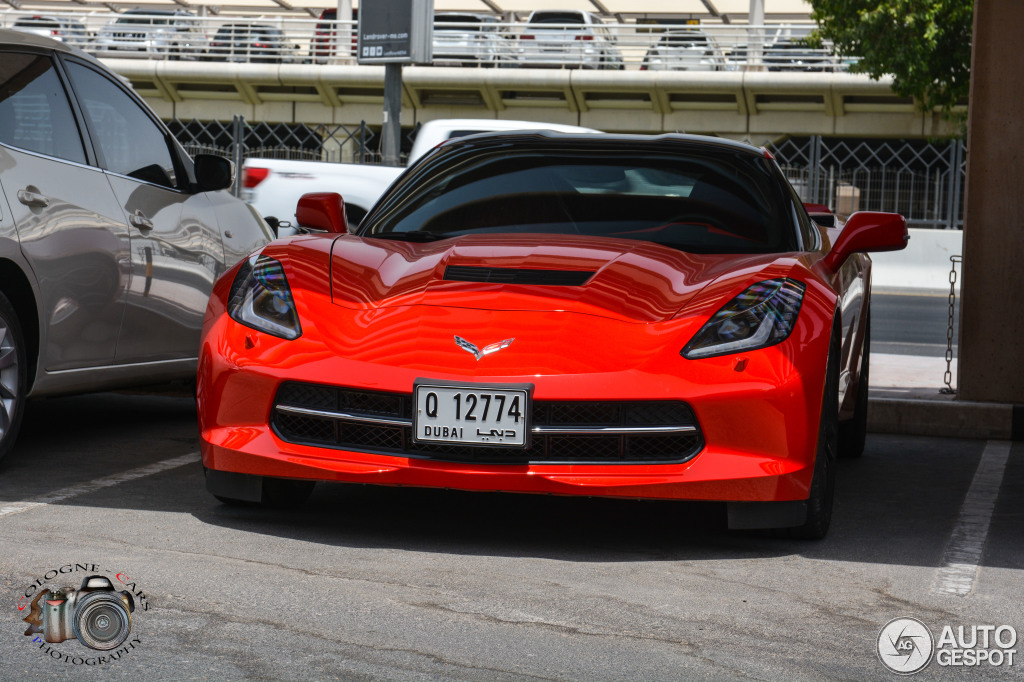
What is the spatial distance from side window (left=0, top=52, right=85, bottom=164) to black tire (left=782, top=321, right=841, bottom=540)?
3.12 metres

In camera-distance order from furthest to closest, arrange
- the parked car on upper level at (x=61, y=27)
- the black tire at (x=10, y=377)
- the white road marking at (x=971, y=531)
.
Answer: the parked car on upper level at (x=61, y=27) < the black tire at (x=10, y=377) < the white road marking at (x=971, y=531)

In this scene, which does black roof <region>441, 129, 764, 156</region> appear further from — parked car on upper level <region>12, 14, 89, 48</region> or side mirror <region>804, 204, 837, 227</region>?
parked car on upper level <region>12, 14, 89, 48</region>

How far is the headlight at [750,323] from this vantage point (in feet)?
13.3

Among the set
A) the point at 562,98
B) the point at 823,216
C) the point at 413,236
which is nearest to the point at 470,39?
the point at 562,98

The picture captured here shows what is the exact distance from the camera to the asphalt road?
12.4m

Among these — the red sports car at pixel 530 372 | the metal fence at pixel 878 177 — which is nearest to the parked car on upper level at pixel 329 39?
the metal fence at pixel 878 177

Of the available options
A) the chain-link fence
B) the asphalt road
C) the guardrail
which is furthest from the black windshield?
the guardrail

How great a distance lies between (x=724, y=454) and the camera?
3984 mm

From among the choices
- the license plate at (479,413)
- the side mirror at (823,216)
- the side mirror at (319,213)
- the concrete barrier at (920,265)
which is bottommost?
the concrete barrier at (920,265)

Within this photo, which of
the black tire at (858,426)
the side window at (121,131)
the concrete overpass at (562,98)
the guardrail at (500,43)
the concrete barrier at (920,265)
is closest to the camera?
the side window at (121,131)

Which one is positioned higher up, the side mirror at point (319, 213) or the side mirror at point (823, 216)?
the side mirror at point (319, 213)

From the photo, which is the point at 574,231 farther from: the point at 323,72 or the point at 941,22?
the point at 323,72

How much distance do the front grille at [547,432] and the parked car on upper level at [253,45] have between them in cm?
3195

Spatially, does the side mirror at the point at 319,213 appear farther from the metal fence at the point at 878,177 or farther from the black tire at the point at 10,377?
the metal fence at the point at 878,177
